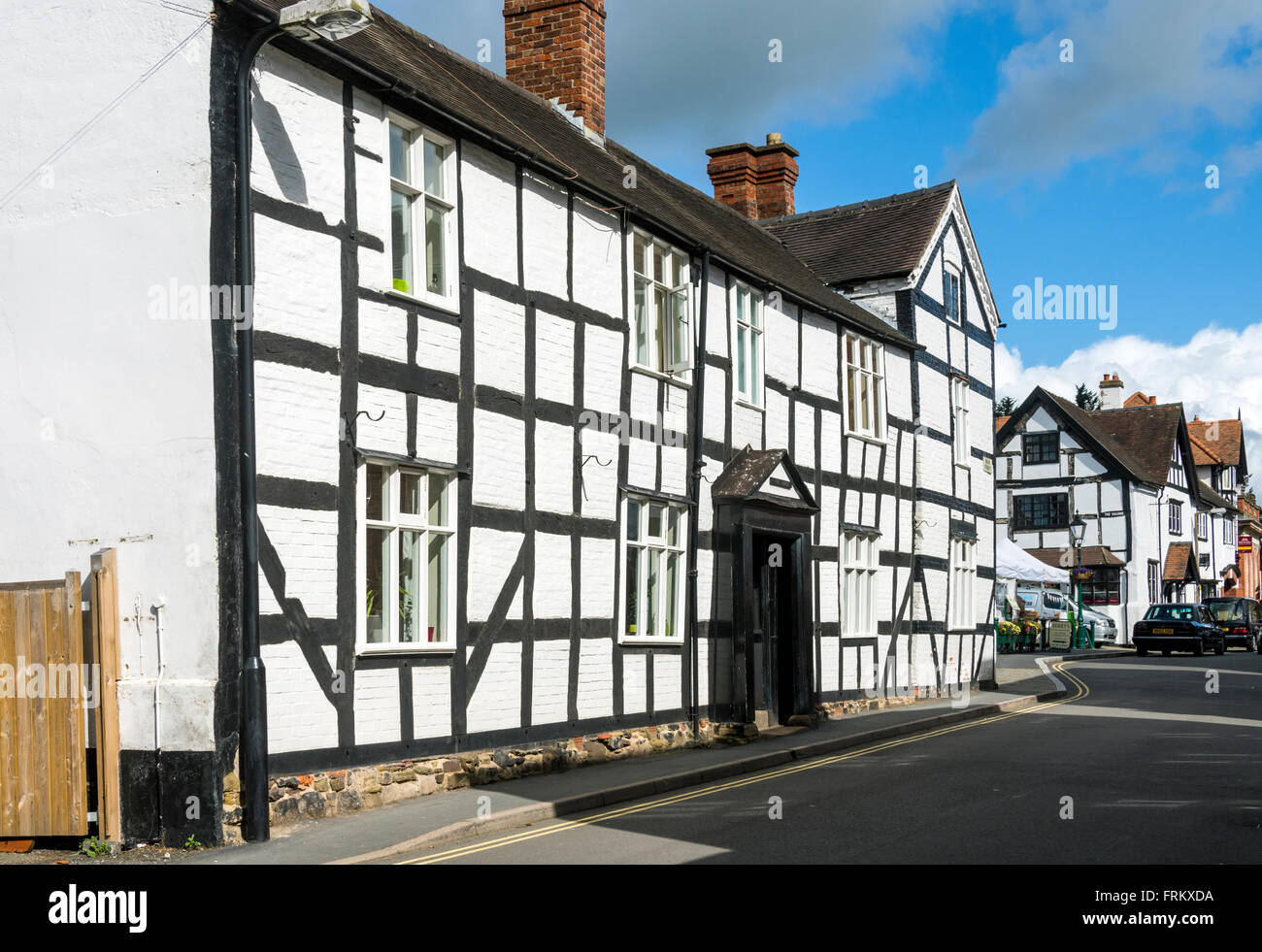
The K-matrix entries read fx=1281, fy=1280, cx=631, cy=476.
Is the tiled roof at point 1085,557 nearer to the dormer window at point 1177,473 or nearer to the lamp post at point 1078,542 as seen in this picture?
A: the lamp post at point 1078,542

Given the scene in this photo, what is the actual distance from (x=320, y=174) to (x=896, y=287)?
51.1 feet

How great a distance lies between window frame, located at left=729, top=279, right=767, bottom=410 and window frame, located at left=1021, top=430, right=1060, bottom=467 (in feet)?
135

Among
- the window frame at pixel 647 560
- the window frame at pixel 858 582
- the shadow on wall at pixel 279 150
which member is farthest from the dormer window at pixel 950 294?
the shadow on wall at pixel 279 150

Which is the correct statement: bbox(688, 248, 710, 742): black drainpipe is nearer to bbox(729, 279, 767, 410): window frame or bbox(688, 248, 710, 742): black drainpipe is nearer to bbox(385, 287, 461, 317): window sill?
bbox(729, 279, 767, 410): window frame

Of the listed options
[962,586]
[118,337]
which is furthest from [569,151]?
[962,586]

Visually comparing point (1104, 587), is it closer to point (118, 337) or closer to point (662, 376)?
point (662, 376)

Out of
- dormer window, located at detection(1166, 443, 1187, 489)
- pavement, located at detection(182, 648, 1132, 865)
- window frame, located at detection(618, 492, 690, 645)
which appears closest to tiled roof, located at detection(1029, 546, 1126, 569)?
dormer window, located at detection(1166, 443, 1187, 489)

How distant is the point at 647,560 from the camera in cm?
→ 1564

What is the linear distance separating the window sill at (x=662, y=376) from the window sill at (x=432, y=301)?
3472 mm

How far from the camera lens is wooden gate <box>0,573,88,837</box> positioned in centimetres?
972

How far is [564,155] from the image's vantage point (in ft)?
51.5

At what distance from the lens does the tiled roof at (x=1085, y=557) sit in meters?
54.6

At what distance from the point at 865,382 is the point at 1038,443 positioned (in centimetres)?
3728
